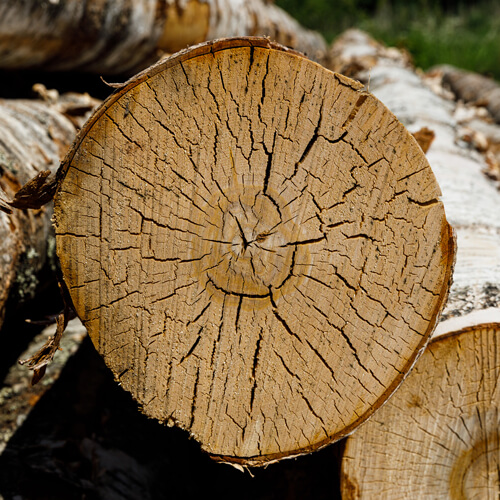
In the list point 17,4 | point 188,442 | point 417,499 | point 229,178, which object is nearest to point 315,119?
point 229,178

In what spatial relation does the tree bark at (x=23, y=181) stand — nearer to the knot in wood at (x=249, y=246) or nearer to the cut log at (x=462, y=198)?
the knot in wood at (x=249, y=246)

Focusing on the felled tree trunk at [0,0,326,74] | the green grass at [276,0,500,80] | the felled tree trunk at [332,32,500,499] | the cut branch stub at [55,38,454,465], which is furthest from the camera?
the green grass at [276,0,500,80]

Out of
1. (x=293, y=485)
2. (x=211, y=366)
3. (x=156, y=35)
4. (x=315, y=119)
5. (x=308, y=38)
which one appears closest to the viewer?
(x=315, y=119)

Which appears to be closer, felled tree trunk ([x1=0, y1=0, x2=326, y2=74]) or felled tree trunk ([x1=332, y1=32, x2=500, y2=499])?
felled tree trunk ([x1=332, y1=32, x2=500, y2=499])

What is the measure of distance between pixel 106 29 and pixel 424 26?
489 inches

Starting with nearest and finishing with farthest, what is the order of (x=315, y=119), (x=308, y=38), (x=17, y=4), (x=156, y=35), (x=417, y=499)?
(x=315, y=119)
(x=417, y=499)
(x=17, y=4)
(x=156, y=35)
(x=308, y=38)

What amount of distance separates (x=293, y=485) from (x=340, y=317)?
2.77 feet

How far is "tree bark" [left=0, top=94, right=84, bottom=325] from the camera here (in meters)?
1.73

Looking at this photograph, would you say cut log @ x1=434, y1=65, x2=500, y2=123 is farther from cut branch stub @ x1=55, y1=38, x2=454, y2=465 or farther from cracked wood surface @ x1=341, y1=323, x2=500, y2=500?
cut branch stub @ x1=55, y1=38, x2=454, y2=465

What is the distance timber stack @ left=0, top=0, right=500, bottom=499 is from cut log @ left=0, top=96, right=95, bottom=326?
513mm

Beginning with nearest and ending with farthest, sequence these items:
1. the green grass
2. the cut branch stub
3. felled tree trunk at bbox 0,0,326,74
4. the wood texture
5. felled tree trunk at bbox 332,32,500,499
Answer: the cut branch stub, felled tree trunk at bbox 332,32,500,499, the wood texture, felled tree trunk at bbox 0,0,326,74, the green grass

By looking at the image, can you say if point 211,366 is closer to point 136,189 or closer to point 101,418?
point 136,189

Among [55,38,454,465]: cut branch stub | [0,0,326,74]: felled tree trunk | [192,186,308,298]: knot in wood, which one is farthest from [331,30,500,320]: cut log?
[0,0,326,74]: felled tree trunk

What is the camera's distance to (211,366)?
1.27m
